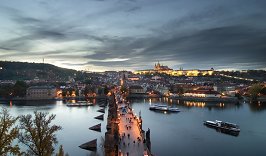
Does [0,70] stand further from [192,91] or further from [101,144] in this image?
[101,144]

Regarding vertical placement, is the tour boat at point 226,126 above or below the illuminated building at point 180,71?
below

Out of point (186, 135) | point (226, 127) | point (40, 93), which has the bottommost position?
point (186, 135)

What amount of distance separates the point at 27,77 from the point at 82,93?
39.3m

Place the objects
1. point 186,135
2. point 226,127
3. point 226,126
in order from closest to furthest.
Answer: point 186,135 < point 226,127 < point 226,126

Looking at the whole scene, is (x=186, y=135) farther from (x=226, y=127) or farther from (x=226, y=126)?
(x=226, y=126)

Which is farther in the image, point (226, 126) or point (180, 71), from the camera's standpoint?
point (180, 71)

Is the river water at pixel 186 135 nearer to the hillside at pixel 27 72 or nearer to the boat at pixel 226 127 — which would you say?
the boat at pixel 226 127

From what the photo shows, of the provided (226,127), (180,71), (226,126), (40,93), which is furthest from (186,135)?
(180,71)

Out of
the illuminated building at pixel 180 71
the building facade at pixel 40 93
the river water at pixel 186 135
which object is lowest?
the river water at pixel 186 135

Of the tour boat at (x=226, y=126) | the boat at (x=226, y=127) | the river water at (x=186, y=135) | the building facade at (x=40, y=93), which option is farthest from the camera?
the building facade at (x=40, y=93)

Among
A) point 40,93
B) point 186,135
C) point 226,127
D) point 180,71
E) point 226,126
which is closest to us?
point 186,135

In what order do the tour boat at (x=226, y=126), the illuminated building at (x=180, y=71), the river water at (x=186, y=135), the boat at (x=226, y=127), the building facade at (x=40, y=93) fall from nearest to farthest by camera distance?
the river water at (x=186, y=135), the boat at (x=226, y=127), the tour boat at (x=226, y=126), the building facade at (x=40, y=93), the illuminated building at (x=180, y=71)

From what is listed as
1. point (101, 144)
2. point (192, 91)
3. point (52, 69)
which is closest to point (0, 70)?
point (52, 69)

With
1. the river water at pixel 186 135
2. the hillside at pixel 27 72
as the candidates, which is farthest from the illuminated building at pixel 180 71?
the river water at pixel 186 135
